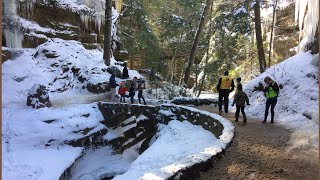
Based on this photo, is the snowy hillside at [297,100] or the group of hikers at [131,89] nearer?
the snowy hillside at [297,100]

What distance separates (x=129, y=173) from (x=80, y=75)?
44.8 ft

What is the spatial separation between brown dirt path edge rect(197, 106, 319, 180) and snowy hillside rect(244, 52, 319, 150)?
57 cm

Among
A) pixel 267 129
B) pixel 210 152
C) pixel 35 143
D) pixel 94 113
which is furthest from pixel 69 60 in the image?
pixel 210 152

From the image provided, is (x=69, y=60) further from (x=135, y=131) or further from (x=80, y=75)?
(x=135, y=131)

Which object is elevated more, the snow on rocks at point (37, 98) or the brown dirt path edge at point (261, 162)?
the snow on rocks at point (37, 98)

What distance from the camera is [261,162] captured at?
19.1 ft

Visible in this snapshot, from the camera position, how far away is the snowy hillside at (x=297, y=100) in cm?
785

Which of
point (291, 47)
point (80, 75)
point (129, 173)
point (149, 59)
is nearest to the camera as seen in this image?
point (129, 173)

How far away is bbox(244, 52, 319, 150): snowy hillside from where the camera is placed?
7845 mm

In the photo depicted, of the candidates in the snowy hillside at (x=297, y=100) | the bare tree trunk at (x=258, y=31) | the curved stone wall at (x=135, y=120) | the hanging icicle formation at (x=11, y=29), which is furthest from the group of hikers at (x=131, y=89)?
the hanging icicle formation at (x=11, y=29)

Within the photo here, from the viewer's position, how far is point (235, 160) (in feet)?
19.6

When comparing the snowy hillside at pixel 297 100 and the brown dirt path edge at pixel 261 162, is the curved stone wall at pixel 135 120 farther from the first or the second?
the brown dirt path edge at pixel 261 162

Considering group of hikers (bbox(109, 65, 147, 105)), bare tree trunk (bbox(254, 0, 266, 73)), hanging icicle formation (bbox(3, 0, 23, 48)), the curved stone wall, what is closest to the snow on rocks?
the curved stone wall

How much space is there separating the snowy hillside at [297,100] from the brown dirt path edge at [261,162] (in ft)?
1.86
